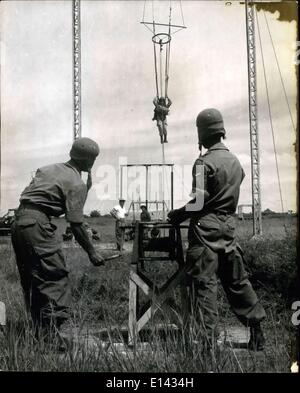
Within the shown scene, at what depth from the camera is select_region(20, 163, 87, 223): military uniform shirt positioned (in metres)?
3.86

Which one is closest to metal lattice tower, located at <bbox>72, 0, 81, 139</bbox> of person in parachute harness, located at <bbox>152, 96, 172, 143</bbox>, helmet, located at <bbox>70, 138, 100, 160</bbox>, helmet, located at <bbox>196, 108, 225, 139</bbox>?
person in parachute harness, located at <bbox>152, 96, 172, 143</bbox>

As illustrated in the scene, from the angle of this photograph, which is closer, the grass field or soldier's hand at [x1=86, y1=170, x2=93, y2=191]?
the grass field

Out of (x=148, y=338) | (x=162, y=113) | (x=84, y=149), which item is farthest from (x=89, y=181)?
(x=148, y=338)

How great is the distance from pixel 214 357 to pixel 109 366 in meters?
0.65

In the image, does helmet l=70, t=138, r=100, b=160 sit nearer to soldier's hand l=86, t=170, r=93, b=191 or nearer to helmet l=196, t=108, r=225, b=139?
soldier's hand l=86, t=170, r=93, b=191

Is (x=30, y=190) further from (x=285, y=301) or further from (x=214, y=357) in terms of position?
(x=285, y=301)

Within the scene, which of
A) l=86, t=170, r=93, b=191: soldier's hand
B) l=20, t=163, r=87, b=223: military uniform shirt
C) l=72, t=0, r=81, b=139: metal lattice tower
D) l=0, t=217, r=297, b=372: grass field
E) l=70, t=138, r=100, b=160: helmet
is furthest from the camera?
l=72, t=0, r=81, b=139: metal lattice tower

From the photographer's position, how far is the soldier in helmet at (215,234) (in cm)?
371

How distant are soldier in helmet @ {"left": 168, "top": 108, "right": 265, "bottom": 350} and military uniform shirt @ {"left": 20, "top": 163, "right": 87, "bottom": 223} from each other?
79cm

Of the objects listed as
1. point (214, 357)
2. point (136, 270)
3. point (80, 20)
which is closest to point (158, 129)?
point (80, 20)

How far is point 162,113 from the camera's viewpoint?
18.2 feet

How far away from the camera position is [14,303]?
16.3ft

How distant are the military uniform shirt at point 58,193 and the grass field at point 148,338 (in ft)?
2.51

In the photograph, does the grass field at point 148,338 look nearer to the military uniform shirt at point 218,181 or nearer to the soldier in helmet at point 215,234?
the soldier in helmet at point 215,234
